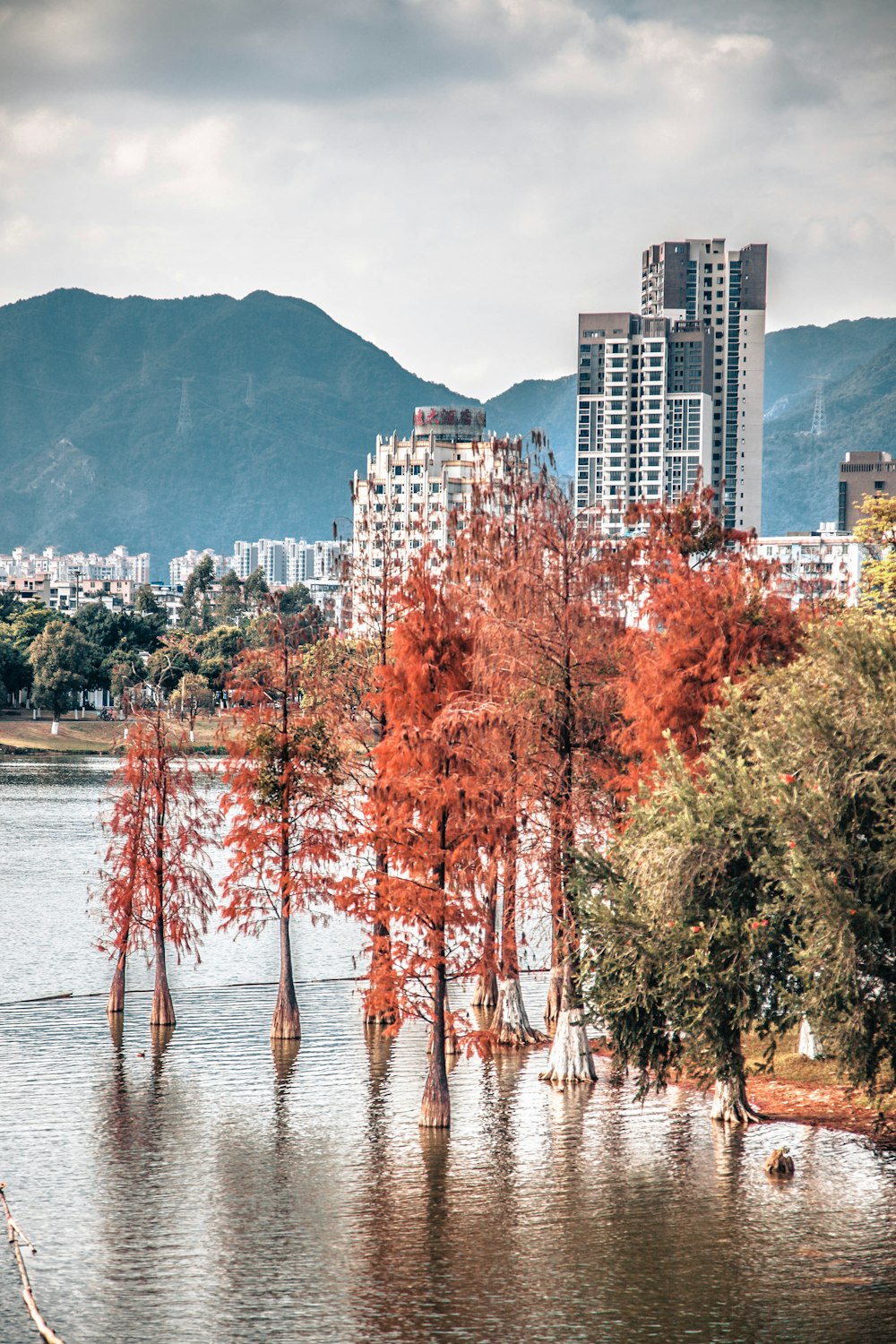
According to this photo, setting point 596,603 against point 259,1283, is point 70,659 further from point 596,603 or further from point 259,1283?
point 259,1283

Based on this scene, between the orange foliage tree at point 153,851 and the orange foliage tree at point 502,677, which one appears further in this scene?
the orange foliage tree at point 153,851

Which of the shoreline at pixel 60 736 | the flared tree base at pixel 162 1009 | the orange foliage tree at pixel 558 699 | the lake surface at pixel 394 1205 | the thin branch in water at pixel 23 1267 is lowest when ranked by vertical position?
the lake surface at pixel 394 1205

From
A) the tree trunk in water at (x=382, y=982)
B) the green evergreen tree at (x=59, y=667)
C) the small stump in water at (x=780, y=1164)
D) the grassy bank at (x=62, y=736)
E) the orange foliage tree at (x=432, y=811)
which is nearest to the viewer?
the small stump in water at (x=780, y=1164)

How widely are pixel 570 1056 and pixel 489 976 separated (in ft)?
38.5

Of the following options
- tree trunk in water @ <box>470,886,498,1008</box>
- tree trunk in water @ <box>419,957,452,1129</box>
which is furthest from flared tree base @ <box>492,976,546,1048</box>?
tree trunk in water @ <box>419,957,452,1129</box>

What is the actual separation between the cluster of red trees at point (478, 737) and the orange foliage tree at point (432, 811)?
0.07 metres

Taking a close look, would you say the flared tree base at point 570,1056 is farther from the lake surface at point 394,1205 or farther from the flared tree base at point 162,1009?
the flared tree base at point 162,1009

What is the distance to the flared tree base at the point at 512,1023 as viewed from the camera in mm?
49938

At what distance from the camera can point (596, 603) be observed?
49531mm

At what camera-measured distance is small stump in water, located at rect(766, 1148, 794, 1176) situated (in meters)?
36.2

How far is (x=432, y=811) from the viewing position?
131 ft

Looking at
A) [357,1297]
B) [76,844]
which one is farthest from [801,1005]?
[76,844]

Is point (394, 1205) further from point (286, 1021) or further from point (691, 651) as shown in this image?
point (691, 651)

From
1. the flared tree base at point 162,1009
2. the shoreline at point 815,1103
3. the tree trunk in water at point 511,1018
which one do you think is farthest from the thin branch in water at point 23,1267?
the tree trunk in water at point 511,1018
